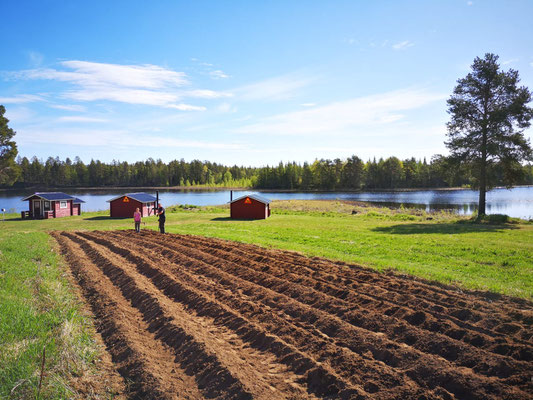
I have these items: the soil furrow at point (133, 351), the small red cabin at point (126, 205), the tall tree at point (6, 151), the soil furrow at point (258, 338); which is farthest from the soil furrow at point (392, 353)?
the tall tree at point (6, 151)

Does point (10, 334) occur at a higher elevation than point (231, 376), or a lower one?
higher

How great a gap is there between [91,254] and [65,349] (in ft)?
35.5

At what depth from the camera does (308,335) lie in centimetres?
675

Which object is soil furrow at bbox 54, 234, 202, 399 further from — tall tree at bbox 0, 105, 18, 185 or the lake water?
tall tree at bbox 0, 105, 18, 185

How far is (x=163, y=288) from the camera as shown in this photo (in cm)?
1037

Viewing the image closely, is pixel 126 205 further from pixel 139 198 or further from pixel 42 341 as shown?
pixel 42 341

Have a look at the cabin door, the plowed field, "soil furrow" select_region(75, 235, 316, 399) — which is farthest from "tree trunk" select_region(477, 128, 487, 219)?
the cabin door

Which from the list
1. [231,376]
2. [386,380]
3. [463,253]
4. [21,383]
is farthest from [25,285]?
[463,253]

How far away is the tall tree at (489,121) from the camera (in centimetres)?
2947

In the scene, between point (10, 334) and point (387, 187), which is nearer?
point (10, 334)

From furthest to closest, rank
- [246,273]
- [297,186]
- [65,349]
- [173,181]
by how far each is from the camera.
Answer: [173,181] → [297,186] → [246,273] → [65,349]

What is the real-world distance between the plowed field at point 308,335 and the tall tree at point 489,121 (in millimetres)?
25988

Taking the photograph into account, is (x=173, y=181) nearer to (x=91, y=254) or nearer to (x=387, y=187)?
(x=387, y=187)

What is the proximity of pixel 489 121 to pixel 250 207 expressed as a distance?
933 inches
